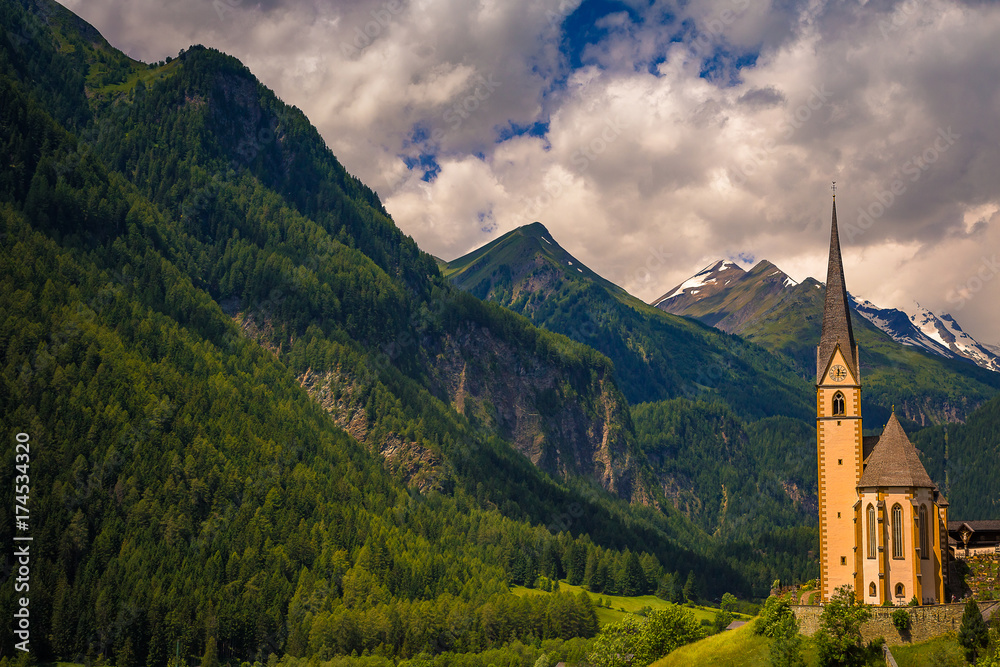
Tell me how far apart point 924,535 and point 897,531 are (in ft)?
8.97

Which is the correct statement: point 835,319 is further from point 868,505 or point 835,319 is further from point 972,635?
point 972,635

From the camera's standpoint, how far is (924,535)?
112625mm

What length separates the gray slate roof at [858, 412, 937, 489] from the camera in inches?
4498

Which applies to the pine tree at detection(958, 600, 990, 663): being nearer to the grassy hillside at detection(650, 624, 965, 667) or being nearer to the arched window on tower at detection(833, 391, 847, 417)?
the grassy hillside at detection(650, 624, 965, 667)

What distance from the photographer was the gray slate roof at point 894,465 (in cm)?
11425

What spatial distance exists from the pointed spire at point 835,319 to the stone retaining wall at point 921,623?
117 feet

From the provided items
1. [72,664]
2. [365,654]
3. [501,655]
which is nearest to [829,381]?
Answer: [501,655]

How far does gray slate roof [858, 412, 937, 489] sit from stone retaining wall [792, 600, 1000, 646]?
62.4 ft

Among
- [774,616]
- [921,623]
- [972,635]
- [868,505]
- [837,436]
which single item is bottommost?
[972,635]

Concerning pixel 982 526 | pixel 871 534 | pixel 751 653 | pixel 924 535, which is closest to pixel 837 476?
pixel 871 534

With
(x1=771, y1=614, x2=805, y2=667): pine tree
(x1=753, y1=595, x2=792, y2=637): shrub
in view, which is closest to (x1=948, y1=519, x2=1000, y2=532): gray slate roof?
(x1=753, y1=595, x2=792, y2=637): shrub

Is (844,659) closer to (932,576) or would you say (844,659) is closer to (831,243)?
(932,576)

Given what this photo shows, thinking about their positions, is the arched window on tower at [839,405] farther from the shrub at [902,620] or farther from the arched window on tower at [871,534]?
the shrub at [902,620]

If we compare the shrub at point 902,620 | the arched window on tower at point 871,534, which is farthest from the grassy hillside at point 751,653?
the arched window on tower at point 871,534
